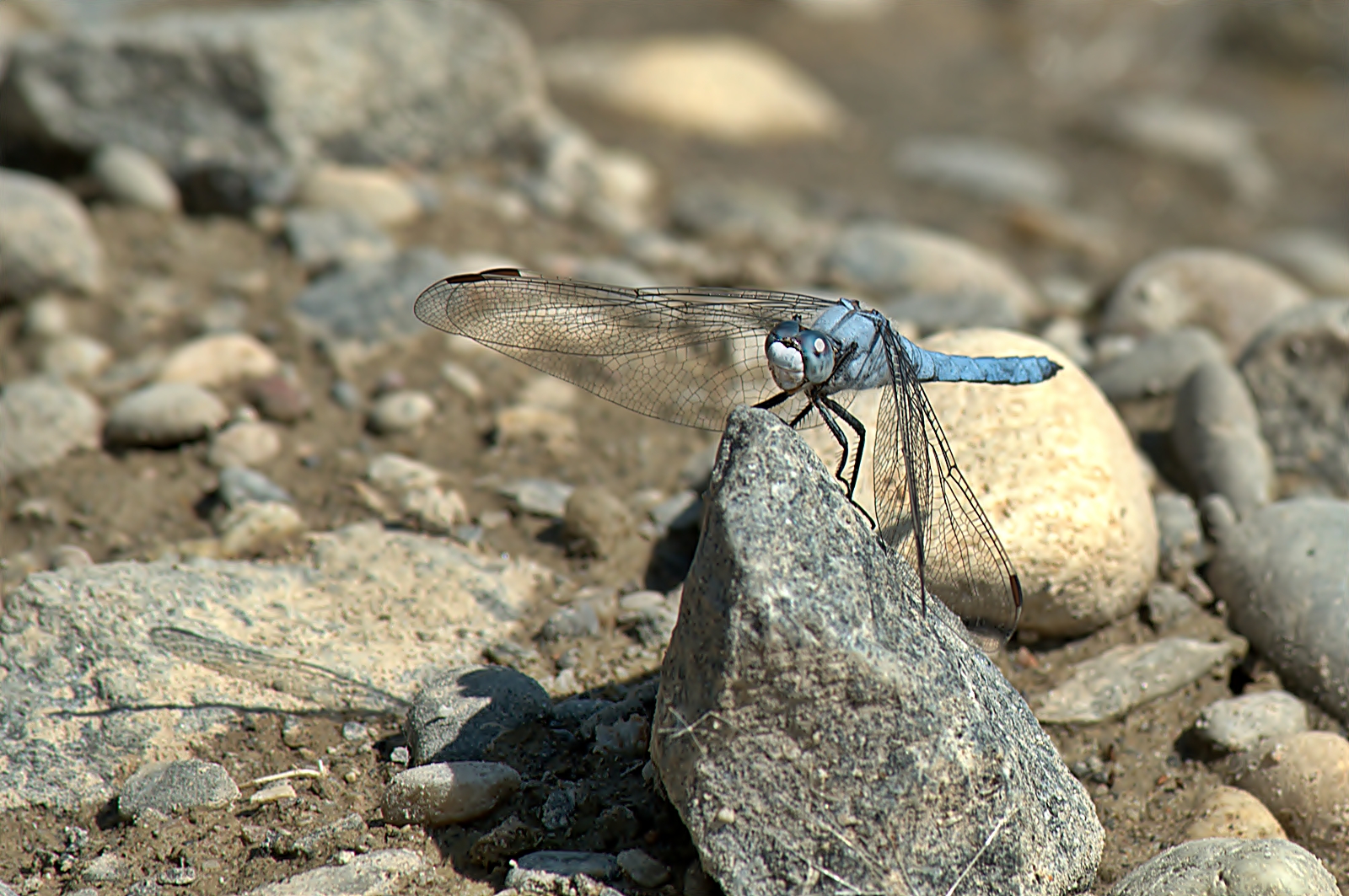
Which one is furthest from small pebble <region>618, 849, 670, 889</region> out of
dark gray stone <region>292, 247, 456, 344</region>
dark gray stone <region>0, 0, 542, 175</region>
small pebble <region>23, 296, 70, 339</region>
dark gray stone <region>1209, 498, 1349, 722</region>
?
dark gray stone <region>0, 0, 542, 175</region>

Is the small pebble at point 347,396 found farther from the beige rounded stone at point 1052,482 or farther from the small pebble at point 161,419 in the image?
the beige rounded stone at point 1052,482

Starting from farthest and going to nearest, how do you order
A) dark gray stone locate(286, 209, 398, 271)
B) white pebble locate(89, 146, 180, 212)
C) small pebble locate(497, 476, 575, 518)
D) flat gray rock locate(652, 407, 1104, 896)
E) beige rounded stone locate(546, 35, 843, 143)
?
beige rounded stone locate(546, 35, 843, 143) < white pebble locate(89, 146, 180, 212) < dark gray stone locate(286, 209, 398, 271) < small pebble locate(497, 476, 575, 518) < flat gray rock locate(652, 407, 1104, 896)

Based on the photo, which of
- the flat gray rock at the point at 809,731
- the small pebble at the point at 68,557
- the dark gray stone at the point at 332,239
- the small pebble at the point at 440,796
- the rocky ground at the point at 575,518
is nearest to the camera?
the flat gray rock at the point at 809,731

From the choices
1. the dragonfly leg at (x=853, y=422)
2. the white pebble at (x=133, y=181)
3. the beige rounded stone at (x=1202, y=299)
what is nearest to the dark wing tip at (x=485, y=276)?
the dragonfly leg at (x=853, y=422)

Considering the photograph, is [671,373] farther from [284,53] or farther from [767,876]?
[284,53]

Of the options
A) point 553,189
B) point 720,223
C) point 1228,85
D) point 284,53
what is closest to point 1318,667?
point 720,223

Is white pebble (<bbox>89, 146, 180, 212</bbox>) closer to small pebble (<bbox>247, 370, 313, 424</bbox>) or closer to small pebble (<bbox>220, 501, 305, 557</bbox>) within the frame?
small pebble (<bbox>247, 370, 313, 424</bbox>)
